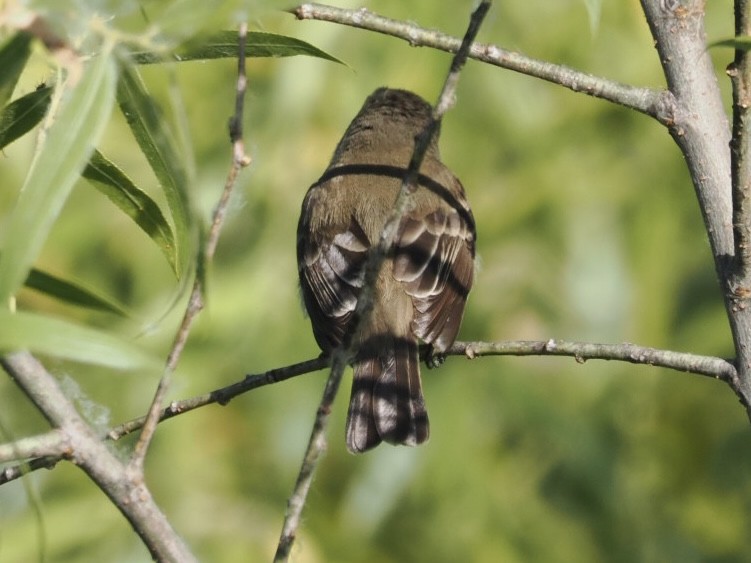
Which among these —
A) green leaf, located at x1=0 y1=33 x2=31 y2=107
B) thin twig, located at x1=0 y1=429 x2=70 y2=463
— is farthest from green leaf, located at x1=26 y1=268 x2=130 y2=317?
green leaf, located at x1=0 y1=33 x2=31 y2=107

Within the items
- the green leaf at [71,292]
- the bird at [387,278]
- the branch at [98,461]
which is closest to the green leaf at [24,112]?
the green leaf at [71,292]

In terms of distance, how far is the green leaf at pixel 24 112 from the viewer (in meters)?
2.49

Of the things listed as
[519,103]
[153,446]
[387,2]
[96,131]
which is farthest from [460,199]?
[96,131]

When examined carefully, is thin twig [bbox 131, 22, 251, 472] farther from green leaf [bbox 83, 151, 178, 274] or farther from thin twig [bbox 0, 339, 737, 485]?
green leaf [bbox 83, 151, 178, 274]

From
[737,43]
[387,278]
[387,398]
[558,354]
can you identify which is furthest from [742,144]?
[387,278]

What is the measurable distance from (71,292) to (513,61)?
4.14ft

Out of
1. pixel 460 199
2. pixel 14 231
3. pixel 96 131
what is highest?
pixel 460 199

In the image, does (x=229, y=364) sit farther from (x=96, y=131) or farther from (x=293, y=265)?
(x=96, y=131)

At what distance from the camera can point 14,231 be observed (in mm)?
1906

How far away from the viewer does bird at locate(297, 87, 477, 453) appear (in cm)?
439

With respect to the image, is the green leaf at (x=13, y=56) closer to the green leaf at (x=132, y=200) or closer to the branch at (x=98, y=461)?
the branch at (x=98, y=461)

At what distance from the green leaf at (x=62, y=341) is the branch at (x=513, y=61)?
119 cm

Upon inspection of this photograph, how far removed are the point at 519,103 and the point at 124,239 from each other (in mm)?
2372

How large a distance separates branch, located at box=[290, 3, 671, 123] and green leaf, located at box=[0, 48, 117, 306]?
3.33ft
